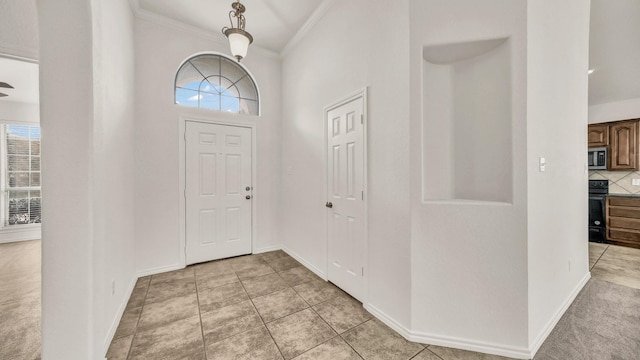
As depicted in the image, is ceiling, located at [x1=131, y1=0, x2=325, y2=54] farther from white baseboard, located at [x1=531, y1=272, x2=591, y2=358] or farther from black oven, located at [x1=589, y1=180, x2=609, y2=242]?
black oven, located at [x1=589, y1=180, x2=609, y2=242]

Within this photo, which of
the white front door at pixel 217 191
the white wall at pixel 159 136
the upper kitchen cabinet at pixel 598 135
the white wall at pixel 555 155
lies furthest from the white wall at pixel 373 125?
the upper kitchen cabinet at pixel 598 135

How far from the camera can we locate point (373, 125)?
7.00 feet

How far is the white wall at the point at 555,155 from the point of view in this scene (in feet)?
5.40

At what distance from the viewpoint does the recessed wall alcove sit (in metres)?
1.72

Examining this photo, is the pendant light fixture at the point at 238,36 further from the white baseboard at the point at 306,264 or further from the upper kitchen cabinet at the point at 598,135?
the upper kitchen cabinet at the point at 598,135

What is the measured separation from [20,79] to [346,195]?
526 centimetres

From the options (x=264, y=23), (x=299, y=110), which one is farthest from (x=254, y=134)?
(x=264, y=23)

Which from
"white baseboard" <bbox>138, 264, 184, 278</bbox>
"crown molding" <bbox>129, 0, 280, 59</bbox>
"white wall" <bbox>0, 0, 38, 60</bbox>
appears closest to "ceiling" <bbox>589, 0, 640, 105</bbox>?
"crown molding" <bbox>129, 0, 280, 59</bbox>

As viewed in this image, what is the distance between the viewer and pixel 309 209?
3.13 metres

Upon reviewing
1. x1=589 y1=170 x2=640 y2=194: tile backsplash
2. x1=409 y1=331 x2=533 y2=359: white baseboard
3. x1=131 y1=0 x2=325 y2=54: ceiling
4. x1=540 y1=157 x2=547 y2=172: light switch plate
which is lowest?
x1=409 y1=331 x2=533 y2=359: white baseboard

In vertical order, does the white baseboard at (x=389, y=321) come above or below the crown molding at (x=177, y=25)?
below

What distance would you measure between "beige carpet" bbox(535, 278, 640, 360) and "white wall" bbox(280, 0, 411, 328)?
1126 mm

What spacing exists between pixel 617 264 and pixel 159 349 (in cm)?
549

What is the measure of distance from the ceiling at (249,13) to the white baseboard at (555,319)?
12.5ft
